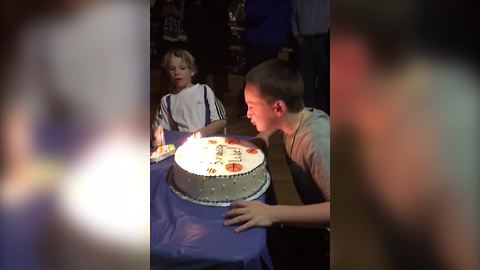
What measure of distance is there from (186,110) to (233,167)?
0.53ft

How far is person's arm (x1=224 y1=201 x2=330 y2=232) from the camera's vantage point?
3.97ft

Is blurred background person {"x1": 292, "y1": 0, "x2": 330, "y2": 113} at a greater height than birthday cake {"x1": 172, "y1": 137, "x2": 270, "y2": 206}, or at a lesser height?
greater

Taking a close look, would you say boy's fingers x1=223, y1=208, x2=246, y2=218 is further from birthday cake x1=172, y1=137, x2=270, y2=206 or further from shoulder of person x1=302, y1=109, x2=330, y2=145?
shoulder of person x1=302, y1=109, x2=330, y2=145

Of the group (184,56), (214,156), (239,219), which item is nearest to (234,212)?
(239,219)

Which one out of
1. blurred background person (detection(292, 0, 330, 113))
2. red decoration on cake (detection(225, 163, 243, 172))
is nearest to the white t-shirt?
red decoration on cake (detection(225, 163, 243, 172))

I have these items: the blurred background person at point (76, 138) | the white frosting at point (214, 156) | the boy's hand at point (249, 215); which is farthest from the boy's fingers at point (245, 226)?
the blurred background person at point (76, 138)

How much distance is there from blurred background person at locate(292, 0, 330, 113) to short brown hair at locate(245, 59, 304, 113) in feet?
0.05

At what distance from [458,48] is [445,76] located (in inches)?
2.4

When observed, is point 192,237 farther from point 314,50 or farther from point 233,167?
point 314,50

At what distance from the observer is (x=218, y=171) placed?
1238mm

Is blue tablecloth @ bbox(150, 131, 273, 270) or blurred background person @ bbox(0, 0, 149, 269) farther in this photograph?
blurred background person @ bbox(0, 0, 149, 269)

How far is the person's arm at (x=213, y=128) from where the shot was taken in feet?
4.20

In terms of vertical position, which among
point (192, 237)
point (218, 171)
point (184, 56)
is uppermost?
point (184, 56)

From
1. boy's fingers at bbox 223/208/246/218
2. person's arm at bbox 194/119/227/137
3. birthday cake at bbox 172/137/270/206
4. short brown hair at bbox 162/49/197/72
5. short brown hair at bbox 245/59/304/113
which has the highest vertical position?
short brown hair at bbox 162/49/197/72
